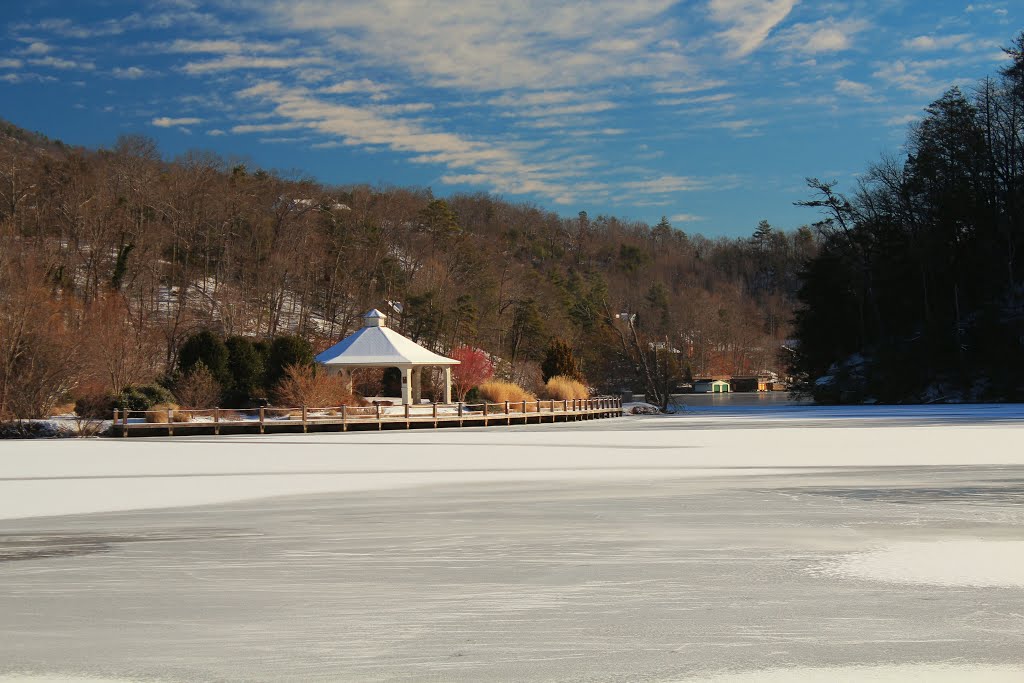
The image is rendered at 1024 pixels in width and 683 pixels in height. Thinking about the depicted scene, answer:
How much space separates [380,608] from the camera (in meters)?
6.96

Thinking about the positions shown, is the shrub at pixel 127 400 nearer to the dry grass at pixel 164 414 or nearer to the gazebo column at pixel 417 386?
the dry grass at pixel 164 414

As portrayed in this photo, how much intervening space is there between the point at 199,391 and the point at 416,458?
18.6m

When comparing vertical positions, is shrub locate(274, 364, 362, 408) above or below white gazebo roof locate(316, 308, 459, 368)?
below

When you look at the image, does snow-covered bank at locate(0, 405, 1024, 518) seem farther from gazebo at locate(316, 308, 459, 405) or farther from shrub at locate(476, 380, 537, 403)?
shrub at locate(476, 380, 537, 403)

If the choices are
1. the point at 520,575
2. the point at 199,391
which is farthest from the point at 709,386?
the point at 520,575

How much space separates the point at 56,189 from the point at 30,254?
2224cm

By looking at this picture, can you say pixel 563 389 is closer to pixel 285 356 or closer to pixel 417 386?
pixel 417 386

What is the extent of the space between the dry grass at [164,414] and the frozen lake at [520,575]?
1631 centimetres

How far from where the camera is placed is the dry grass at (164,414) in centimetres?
3306

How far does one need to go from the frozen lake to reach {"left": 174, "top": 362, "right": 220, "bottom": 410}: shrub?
65.1 feet

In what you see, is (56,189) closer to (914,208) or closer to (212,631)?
(914,208)

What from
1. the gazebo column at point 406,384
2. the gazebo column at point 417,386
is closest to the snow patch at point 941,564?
the gazebo column at point 406,384

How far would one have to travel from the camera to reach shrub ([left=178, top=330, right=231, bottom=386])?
1507 inches

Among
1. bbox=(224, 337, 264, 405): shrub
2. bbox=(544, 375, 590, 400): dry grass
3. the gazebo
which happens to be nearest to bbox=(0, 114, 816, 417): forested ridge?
bbox=(224, 337, 264, 405): shrub
